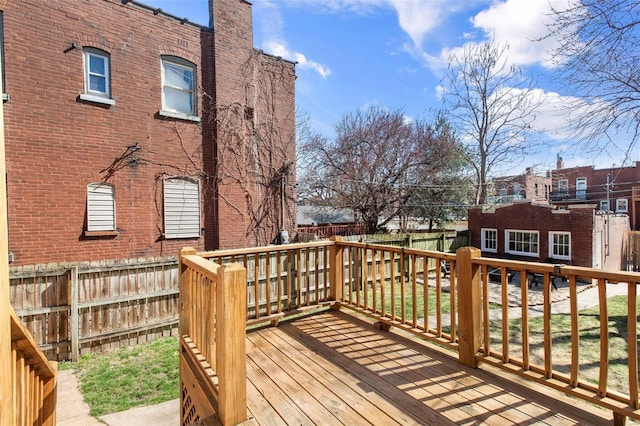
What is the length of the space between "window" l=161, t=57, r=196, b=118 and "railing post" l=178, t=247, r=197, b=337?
649 centimetres

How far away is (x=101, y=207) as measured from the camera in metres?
7.76

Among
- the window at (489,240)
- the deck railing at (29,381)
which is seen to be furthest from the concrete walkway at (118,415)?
the window at (489,240)

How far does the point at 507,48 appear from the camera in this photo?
16938 millimetres

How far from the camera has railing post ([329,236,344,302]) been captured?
15.5 ft

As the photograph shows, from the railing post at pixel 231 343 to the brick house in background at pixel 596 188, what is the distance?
31.2 meters

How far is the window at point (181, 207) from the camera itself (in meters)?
8.68

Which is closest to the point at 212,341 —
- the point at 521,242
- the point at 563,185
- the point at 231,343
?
the point at 231,343

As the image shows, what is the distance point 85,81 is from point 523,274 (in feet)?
29.8

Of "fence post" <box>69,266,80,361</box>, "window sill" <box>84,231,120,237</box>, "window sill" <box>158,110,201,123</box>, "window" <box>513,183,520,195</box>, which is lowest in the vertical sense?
"fence post" <box>69,266,80,361</box>

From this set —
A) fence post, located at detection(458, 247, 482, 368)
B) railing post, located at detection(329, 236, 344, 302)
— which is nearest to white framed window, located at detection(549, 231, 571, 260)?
railing post, located at detection(329, 236, 344, 302)

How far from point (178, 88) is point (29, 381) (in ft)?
26.0

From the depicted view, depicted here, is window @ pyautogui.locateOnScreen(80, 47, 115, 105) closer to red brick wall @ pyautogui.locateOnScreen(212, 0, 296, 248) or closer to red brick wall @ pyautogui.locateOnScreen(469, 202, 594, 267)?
red brick wall @ pyautogui.locateOnScreen(212, 0, 296, 248)

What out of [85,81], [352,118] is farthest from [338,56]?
[85,81]

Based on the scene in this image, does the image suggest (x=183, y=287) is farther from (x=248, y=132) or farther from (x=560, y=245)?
(x=560, y=245)
